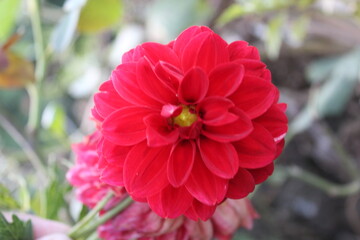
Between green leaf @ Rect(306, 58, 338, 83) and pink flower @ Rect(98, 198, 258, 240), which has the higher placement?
pink flower @ Rect(98, 198, 258, 240)

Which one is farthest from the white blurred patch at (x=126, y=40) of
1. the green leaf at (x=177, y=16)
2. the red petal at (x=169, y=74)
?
the red petal at (x=169, y=74)

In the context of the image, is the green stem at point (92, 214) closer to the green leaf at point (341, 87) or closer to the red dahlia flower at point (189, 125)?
the red dahlia flower at point (189, 125)

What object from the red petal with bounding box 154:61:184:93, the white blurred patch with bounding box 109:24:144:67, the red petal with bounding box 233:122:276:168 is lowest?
the white blurred patch with bounding box 109:24:144:67

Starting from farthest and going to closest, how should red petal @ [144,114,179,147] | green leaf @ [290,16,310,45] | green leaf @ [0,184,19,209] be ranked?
green leaf @ [290,16,310,45]
green leaf @ [0,184,19,209]
red petal @ [144,114,179,147]

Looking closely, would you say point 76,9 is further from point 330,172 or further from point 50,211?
point 330,172

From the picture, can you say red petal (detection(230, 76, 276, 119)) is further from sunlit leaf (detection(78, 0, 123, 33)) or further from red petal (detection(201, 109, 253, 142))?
sunlit leaf (detection(78, 0, 123, 33))

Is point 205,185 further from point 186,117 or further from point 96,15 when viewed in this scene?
point 96,15

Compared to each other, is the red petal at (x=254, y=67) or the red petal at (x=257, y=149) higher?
the red petal at (x=254, y=67)

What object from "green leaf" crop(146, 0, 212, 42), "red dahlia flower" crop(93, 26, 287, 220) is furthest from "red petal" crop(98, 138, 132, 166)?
"green leaf" crop(146, 0, 212, 42)
